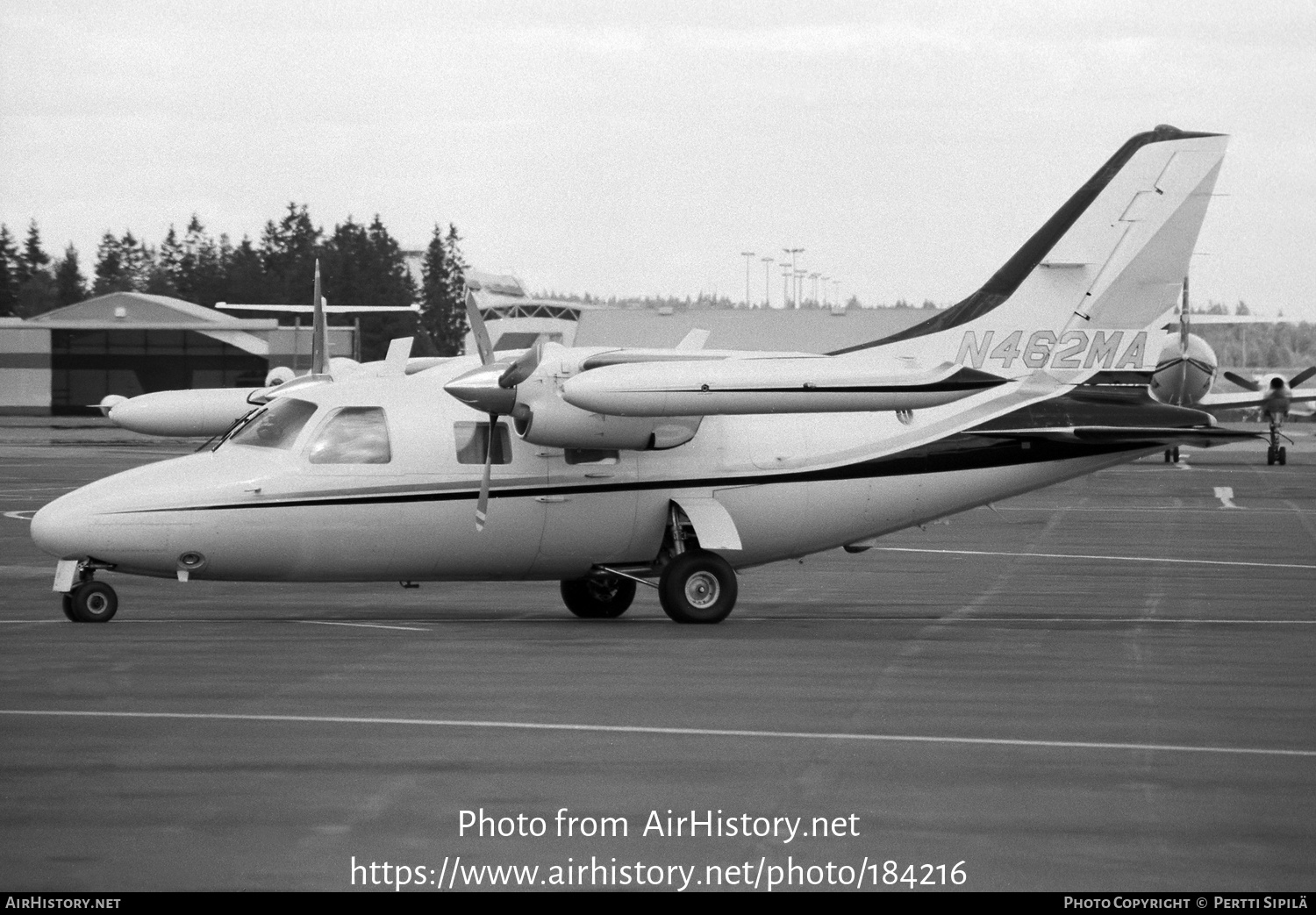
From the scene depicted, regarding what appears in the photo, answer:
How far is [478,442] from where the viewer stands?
61.0 ft

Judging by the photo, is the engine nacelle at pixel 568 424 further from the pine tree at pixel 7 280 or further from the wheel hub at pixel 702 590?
the pine tree at pixel 7 280

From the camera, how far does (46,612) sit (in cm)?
1909

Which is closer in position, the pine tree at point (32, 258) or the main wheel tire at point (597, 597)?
the main wheel tire at point (597, 597)

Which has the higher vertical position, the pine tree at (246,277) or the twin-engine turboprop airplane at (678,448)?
the pine tree at (246,277)

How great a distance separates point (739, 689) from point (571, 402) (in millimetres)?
4873

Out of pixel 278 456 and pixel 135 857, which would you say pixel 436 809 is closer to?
pixel 135 857

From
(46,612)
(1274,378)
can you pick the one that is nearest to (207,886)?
(46,612)

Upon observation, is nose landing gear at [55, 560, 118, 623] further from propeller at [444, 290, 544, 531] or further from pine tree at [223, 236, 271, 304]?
Answer: pine tree at [223, 236, 271, 304]

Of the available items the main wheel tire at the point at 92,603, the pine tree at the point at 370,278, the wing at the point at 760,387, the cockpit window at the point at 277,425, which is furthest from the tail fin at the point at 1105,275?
the pine tree at the point at 370,278

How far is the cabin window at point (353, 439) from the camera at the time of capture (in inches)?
712

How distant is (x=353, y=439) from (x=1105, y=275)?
9.41 meters

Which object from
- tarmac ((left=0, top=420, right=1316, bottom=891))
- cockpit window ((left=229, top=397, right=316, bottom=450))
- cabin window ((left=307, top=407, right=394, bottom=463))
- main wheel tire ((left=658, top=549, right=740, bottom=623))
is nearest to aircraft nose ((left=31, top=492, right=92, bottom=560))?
tarmac ((left=0, top=420, right=1316, bottom=891))

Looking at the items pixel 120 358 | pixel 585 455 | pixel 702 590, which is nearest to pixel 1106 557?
pixel 702 590

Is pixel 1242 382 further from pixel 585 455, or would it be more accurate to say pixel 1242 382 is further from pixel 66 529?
pixel 66 529
